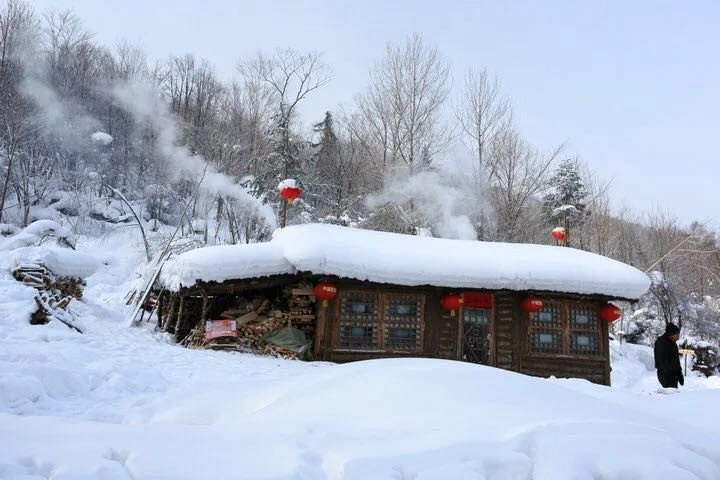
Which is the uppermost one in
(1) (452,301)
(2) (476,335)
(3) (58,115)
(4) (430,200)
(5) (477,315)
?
(3) (58,115)

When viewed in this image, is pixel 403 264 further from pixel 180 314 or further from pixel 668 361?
pixel 180 314

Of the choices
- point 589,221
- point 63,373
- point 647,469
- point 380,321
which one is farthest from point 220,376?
point 589,221

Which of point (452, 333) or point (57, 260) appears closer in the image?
point (57, 260)

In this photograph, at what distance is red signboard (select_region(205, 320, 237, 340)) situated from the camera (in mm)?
11406

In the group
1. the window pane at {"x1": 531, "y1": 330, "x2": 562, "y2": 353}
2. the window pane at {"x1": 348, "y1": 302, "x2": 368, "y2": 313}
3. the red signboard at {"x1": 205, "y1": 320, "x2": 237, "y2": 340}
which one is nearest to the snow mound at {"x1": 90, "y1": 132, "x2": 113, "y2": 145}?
the red signboard at {"x1": 205, "y1": 320, "x2": 237, "y2": 340}

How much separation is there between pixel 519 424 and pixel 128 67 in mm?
39727

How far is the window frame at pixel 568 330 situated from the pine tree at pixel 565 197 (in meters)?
14.5

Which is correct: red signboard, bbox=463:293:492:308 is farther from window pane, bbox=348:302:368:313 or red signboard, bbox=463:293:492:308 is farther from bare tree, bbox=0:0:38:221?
bare tree, bbox=0:0:38:221

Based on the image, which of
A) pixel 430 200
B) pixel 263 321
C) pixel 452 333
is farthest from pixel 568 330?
pixel 430 200

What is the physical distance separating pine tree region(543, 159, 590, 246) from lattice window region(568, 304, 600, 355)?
14476 mm

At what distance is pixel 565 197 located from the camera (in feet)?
90.0

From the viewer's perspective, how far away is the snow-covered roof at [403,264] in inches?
447

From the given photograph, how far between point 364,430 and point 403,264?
8736 millimetres

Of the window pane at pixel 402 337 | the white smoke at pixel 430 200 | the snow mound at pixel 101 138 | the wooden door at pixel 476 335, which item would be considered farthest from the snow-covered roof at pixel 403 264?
the snow mound at pixel 101 138
